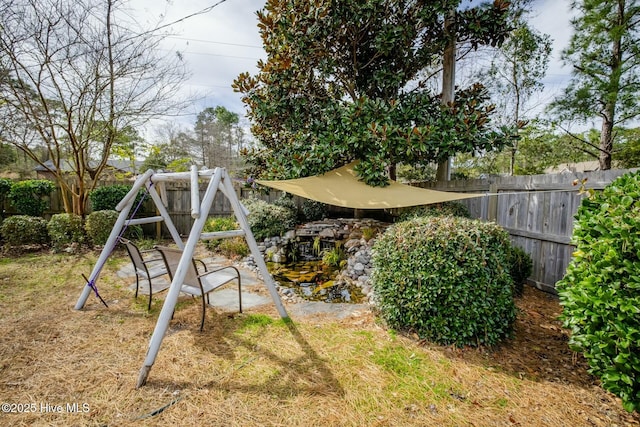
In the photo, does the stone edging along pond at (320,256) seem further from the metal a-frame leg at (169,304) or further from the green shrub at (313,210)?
the metal a-frame leg at (169,304)

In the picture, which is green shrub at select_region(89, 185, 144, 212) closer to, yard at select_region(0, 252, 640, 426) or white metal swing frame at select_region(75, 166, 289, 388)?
yard at select_region(0, 252, 640, 426)

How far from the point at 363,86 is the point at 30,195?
7.58 metres

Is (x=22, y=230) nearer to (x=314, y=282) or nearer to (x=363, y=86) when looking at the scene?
(x=314, y=282)

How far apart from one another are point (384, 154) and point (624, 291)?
10.7 feet

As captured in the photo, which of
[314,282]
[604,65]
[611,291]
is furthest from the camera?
[604,65]

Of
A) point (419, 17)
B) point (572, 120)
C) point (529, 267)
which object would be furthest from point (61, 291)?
point (572, 120)

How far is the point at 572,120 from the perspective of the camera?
7578 mm

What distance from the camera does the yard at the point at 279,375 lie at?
65.8 inches

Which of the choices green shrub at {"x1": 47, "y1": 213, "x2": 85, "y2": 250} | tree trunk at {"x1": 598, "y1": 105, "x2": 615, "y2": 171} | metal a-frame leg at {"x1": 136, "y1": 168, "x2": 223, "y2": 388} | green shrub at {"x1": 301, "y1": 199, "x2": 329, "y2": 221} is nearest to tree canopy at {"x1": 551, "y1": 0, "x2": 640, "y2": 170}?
tree trunk at {"x1": 598, "y1": 105, "x2": 615, "y2": 171}

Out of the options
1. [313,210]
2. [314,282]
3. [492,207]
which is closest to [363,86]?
[313,210]

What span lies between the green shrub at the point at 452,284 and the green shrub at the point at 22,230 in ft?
22.1

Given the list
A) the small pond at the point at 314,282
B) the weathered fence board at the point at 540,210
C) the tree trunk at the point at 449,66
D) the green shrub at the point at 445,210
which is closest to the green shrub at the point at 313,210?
the small pond at the point at 314,282

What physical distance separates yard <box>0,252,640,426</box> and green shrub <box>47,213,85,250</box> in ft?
9.37

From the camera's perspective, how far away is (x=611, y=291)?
5.42ft
